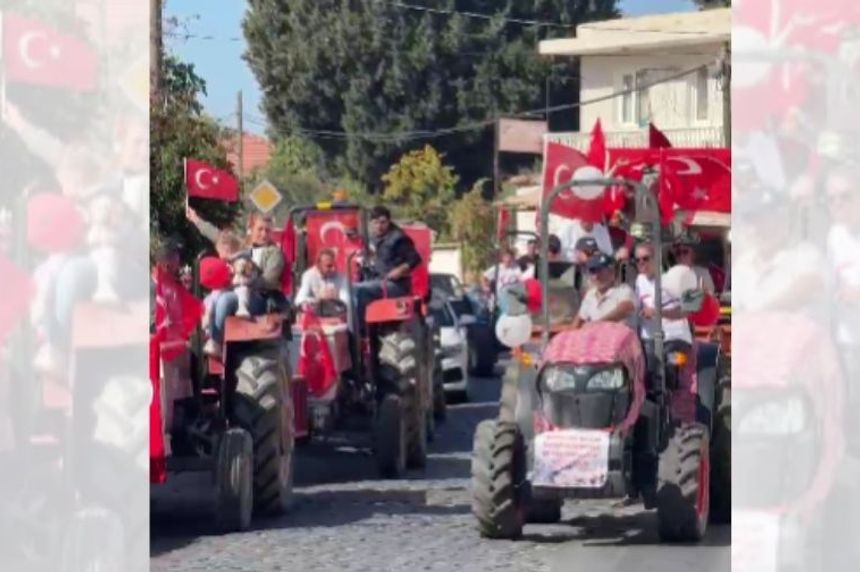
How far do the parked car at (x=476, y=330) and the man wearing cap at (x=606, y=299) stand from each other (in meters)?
12.7

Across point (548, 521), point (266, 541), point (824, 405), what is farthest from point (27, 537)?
point (548, 521)

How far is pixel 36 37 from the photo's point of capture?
738 centimetres

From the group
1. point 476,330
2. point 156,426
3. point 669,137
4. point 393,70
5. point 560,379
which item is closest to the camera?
point 156,426

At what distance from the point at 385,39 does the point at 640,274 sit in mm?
11276

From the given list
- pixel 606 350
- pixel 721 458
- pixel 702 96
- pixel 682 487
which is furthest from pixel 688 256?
pixel 702 96

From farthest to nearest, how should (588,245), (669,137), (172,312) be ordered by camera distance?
(669,137)
(588,245)
(172,312)

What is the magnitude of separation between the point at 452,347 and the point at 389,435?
814 cm

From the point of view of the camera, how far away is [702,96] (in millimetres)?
25641

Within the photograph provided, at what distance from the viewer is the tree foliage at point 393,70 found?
2044cm

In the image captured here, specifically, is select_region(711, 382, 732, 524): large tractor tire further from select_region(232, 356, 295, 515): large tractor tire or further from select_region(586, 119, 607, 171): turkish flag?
select_region(586, 119, 607, 171): turkish flag

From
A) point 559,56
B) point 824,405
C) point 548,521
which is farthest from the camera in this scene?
point 559,56

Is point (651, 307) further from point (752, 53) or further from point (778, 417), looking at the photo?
point (752, 53)

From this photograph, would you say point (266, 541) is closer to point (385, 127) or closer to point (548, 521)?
point (548, 521)

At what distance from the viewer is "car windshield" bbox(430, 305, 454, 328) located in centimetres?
2309
